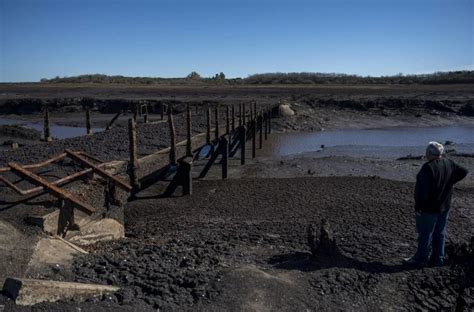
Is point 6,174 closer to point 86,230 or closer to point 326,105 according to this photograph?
point 86,230

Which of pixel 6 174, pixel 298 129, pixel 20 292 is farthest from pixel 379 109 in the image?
pixel 20 292

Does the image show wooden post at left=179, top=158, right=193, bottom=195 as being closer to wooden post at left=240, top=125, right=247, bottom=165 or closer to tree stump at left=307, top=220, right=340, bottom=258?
tree stump at left=307, top=220, right=340, bottom=258

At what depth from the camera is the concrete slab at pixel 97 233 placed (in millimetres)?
6676

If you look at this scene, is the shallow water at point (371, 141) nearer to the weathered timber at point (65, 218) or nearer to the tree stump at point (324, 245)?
the tree stump at point (324, 245)

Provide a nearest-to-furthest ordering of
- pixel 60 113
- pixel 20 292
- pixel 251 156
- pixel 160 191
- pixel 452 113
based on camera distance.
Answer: pixel 20 292
pixel 160 191
pixel 251 156
pixel 452 113
pixel 60 113

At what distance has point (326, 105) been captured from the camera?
40.1 metres

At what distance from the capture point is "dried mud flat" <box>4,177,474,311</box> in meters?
5.04

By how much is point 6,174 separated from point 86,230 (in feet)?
9.28

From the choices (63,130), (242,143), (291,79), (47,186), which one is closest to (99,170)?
(47,186)

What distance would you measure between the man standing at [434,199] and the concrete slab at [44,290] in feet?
13.0

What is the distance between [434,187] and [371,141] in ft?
69.7

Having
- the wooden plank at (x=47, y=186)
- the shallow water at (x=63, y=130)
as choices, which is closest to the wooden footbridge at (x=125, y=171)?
the wooden plank at (x=47, y=186)

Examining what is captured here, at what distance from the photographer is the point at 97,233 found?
721 cm

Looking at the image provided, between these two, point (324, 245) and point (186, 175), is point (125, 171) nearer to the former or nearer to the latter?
point (186, 175)
